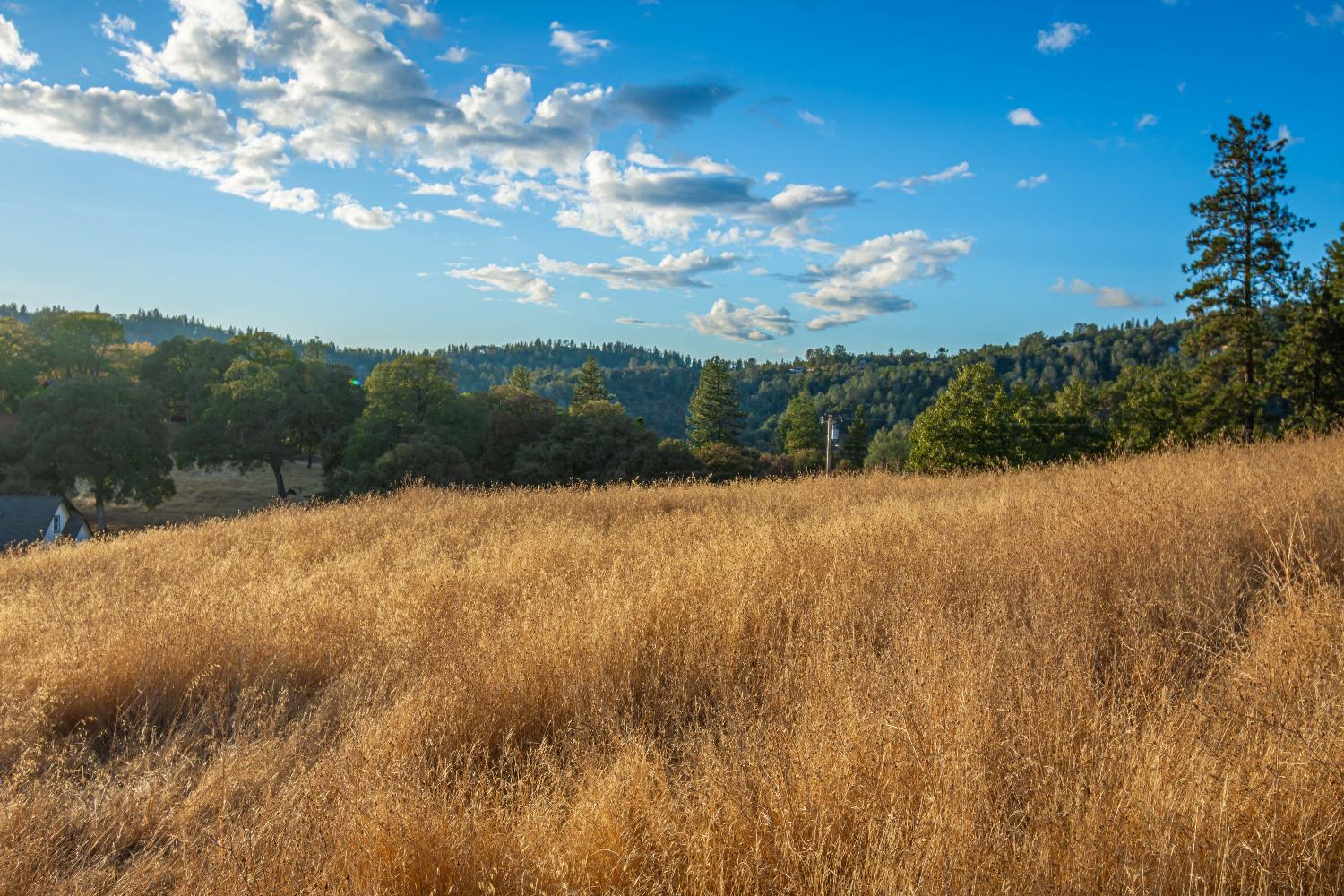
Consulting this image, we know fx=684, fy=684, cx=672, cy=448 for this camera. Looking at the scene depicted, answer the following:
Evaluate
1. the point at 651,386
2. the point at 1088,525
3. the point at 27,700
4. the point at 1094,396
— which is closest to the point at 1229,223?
the point at 1088,525

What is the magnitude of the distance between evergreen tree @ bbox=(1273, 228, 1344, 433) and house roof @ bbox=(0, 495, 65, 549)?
2132 inches

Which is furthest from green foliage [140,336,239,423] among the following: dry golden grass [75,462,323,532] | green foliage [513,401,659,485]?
green foliage [513,401,659,485]

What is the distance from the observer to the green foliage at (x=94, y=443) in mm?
38281

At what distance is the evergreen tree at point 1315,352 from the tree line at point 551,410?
70 millimetres

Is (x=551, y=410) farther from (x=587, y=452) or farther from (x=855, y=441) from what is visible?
(x=855, y=441)

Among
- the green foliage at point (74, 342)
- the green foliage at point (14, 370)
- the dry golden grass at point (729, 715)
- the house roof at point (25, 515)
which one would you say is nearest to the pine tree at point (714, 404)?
the house roof at point (25, 515)

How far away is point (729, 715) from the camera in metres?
3.63

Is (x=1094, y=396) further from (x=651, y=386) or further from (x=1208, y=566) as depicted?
(x=651, y=386)

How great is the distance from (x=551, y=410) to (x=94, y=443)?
88.1ft

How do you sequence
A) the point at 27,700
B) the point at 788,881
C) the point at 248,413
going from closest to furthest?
the point at 788,881 < the point at 27,700 < the point at 248,413

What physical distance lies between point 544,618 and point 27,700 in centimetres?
314

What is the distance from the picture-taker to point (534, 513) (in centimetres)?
1117

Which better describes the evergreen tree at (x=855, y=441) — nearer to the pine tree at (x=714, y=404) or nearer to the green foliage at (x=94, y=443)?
the pine tree at (x=714, y=404)

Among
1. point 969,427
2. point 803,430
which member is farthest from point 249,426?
point 803,430
